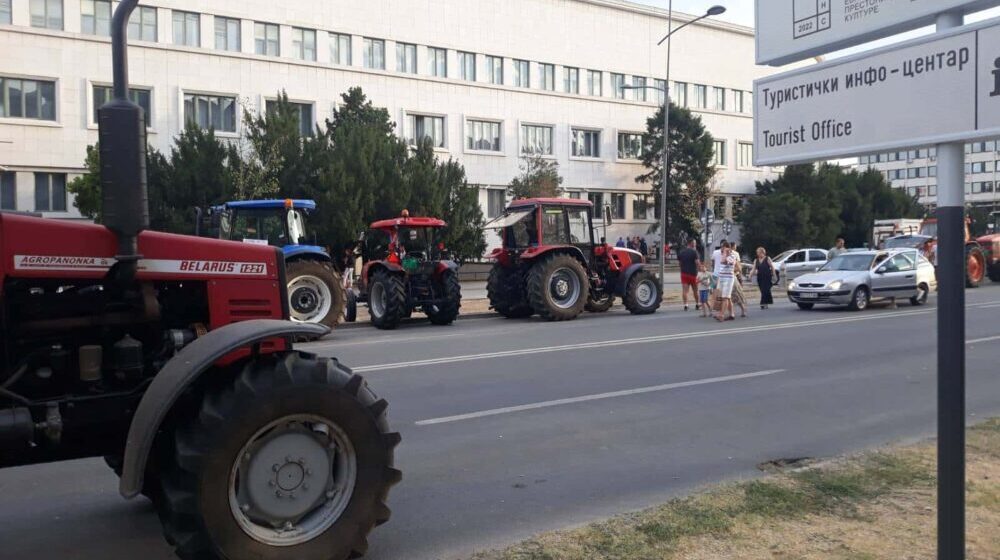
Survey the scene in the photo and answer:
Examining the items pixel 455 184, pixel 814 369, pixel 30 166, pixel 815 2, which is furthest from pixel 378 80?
pixel 815 2

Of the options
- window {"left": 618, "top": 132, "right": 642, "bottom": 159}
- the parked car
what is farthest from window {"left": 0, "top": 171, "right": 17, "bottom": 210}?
window {"left": 618, "top": 132, "right": 642, "bottom": 159}

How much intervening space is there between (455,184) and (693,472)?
1286 inches

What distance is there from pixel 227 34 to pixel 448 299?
28488 mm

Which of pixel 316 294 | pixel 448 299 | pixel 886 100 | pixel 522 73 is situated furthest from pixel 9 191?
pixel 886 100

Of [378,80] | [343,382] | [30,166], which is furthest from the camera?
[378,80]

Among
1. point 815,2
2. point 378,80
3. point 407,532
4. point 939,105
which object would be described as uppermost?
point 378,80

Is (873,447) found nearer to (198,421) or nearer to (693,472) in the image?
(693,472)

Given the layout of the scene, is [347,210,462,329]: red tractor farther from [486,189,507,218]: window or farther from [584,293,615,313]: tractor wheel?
[486,189,507,218]: window

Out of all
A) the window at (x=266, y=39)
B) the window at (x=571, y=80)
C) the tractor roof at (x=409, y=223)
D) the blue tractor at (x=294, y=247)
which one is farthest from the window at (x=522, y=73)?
the blue tractor at (x=294, y=247)

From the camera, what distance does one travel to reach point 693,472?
655cm

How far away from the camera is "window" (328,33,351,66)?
1735 inches

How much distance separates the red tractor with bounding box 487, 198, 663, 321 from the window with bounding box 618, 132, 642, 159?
35.8 meters

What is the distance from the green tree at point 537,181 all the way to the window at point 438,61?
259 inches

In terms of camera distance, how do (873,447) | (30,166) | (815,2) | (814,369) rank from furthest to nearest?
(30,166) → (814,369) → (873,447) → (815,2)
